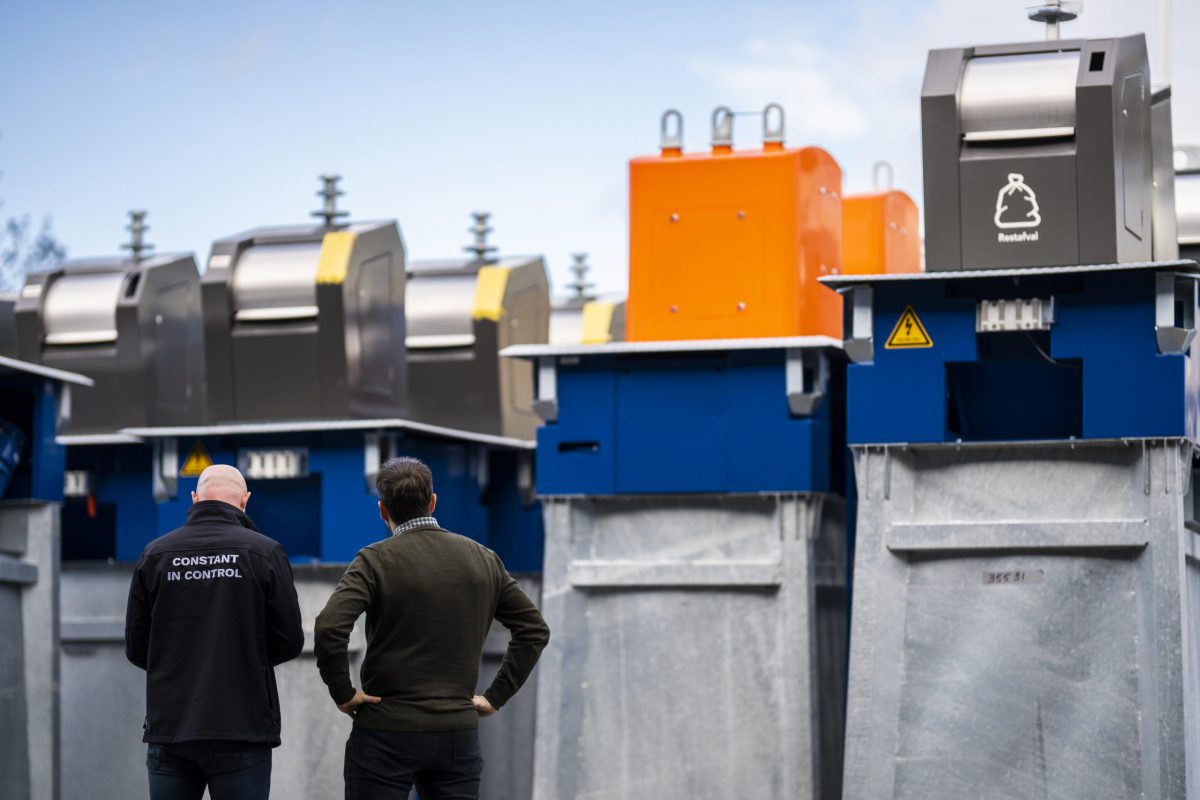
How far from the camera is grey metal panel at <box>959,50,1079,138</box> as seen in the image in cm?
596

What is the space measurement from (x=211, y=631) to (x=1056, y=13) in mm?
3725

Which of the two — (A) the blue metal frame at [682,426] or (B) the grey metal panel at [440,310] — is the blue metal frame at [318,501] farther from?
(A) the blue metal frame at [682,426]

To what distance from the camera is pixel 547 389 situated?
6.79m

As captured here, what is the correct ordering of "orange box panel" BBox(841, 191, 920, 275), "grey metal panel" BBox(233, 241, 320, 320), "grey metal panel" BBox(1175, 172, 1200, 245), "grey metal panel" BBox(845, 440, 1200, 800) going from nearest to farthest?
1. "grey metal panel" BBox(845, 440, 1200, 800)
2. "grey metal panel" BBox(1175, 172, 1200, 245)
3. "grey metal panel" BBox(233, 241, 320, 320)
4. "orange box panel" BBox(841, 191, 920, 275)

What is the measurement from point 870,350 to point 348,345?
230 centimetres

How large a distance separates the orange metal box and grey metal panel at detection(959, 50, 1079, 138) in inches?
31.4

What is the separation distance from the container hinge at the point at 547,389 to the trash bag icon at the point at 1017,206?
1689mm

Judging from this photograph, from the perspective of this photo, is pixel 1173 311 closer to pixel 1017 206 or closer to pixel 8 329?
pixel 1017 206

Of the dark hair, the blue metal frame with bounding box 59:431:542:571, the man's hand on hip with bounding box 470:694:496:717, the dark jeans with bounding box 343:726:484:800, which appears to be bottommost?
the dark jeans with bounding box 343:726:484:800

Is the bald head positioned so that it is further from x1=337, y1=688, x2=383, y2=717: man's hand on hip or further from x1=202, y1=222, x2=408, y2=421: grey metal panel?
x1=202, y1=222, x2=408, y2=421: grey metal panel

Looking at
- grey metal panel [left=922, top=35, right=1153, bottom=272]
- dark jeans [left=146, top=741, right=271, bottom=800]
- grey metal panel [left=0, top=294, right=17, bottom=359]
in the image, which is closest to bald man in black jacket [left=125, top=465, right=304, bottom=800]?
dark jeans [left=146, top=741, right=271, bottom=800]

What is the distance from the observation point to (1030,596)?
5895 mm

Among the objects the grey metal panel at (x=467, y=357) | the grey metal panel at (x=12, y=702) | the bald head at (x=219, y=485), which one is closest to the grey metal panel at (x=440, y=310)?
the grey metal panel at (x=467, y=357)

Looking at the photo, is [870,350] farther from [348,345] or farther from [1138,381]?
[348,345]
